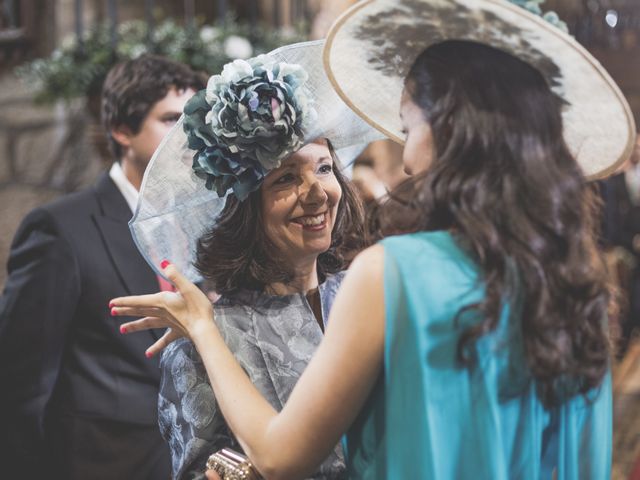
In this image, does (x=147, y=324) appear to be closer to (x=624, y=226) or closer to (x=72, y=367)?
(x=72, y=367)

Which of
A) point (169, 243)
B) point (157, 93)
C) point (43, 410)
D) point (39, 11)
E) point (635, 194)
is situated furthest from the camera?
point (635, 194)

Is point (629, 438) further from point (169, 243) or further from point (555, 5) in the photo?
point (555, 5)

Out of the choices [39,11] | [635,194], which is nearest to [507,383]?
[39,11]

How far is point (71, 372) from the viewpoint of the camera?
244cm

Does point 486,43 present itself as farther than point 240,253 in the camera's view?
No

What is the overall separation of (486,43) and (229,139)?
531 mm

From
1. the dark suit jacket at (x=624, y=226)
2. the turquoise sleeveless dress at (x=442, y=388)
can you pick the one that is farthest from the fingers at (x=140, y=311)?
the dark suit jacket at (x=624, y=226)

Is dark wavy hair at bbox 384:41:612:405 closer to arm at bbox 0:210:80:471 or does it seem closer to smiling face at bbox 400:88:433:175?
smiling face at bbox 400:88:433:175

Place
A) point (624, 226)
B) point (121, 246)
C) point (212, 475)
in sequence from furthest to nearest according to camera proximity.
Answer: point (624, 226)
point (121, 246)
point (212, 475)

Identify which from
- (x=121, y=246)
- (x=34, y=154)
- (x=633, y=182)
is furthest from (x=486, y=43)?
(x=633, y=182)

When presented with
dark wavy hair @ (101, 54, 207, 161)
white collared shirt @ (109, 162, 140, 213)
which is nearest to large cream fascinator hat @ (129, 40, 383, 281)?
white collared shirt @ (109, 162, 140, 213)

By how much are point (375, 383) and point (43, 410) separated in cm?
136

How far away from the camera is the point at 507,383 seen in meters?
1.32

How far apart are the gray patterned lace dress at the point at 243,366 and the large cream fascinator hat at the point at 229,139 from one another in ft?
0.54
